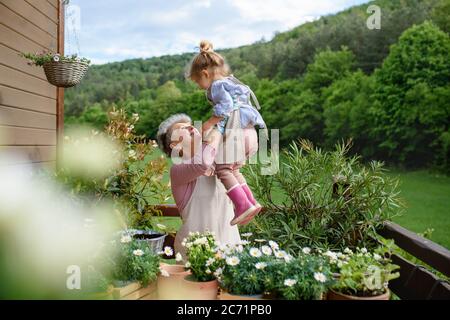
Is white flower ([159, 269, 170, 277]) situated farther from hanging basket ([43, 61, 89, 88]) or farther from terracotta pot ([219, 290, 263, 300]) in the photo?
hanging basket ([43, 61, 89, 88])

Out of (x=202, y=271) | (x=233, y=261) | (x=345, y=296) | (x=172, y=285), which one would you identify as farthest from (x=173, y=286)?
(x=345, y=296)

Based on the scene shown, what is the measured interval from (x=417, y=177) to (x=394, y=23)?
6.59 m

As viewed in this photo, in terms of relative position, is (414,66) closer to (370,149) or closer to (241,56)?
(370,149)

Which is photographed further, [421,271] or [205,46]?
[205,46]

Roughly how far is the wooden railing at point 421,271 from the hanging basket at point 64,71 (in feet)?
7.13

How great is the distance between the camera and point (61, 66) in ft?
9.84

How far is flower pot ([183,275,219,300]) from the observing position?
174 cm

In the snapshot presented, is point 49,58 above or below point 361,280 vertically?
above

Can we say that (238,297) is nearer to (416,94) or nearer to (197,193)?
(197,193)

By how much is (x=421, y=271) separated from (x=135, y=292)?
55.1 inches

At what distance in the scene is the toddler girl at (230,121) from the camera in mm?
2377

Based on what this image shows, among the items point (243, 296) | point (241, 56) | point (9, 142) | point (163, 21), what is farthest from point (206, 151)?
point (241, 56)

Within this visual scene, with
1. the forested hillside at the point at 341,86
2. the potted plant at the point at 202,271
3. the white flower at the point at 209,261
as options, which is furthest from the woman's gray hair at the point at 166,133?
the forested hillside at the point at 341,86

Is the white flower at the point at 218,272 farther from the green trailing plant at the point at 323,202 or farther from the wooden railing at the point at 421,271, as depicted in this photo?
the green trailing plant at the point at 323,202
